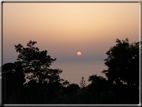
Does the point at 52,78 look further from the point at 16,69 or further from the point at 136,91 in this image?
the point at 136,91

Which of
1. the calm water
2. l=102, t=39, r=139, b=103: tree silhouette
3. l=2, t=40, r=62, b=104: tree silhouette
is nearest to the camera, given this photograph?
l=102, t=39, r=139, b=103: tree silhouette

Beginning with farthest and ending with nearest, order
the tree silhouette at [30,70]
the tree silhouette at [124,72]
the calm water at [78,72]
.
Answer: the calm water at [78,72]
the tree silhouette at [30,70]
the tree silhouette at [124,72]

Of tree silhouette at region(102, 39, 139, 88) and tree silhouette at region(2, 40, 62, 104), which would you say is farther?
tree silhouette at region(2, 40, 62, 104)

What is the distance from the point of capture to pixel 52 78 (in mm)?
21312

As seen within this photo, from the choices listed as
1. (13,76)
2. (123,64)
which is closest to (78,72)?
(13,76)

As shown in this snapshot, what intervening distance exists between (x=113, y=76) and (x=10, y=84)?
40.8 feet

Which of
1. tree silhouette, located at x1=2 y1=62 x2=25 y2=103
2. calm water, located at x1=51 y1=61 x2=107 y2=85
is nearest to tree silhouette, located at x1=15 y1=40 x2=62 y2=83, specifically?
tree silhouette, located at x1=2 y1=62 x2=25 y2=103

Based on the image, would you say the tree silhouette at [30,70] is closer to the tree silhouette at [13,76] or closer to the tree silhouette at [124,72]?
the tree silhouette at [13,76]

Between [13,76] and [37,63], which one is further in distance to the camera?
[37,63]

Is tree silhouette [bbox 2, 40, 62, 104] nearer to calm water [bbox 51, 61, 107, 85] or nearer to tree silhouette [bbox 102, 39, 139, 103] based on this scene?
calm water [bbox 51, 61, 107, 85]

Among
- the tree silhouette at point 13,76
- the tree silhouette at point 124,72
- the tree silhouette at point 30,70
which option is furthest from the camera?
the tree silhouette at point 30,70

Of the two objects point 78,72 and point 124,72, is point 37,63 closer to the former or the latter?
point 124,72

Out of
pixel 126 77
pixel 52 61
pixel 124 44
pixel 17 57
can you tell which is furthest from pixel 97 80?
pixel 17 57

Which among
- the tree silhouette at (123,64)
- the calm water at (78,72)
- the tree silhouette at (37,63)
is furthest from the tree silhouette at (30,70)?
the tree silhouette at (123,64)
